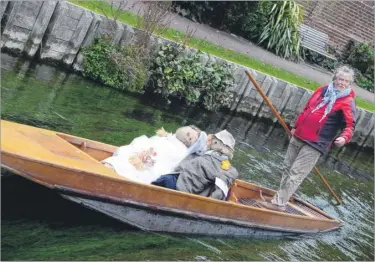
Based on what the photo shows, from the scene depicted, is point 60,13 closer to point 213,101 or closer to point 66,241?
point 213,101

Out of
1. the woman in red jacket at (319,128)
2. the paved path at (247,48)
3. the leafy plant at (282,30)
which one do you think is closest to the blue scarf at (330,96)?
the woman in red jacket at (319,128)

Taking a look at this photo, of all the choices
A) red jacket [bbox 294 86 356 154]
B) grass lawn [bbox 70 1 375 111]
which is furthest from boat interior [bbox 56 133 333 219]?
grass lawn [bbox 70 1 375 111]

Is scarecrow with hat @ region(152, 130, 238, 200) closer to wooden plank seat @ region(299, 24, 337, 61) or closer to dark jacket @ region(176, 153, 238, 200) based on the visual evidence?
dark jacket @ region(176, 153, 238, 200)

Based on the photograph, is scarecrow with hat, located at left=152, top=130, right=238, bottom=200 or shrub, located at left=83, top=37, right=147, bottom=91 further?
shrub, located at left=83, top=37, right=147, bottom=91

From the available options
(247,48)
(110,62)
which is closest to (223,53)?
(247,48)

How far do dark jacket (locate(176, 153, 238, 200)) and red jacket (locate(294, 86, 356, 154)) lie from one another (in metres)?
1.43

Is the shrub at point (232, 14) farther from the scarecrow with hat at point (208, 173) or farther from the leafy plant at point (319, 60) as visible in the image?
the scarecrow with hat at point (208, 173)

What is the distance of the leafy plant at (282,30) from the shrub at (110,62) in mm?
7121

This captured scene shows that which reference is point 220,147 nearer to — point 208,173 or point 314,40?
point 208,173

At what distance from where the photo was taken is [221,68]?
1310 cm

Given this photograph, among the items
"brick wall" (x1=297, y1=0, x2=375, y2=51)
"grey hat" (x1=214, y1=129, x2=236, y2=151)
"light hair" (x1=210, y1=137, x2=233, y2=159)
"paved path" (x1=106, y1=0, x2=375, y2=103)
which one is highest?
"brick wall" (x1=297, y1=0, x2=375, y2=51)

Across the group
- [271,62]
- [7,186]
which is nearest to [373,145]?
[271,62]

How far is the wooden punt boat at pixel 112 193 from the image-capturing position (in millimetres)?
5629

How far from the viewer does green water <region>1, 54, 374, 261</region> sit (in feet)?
18.6
